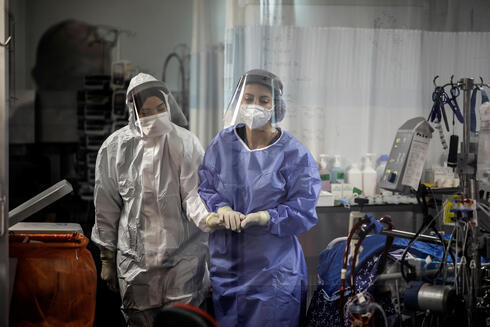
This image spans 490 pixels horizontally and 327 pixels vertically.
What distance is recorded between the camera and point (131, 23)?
2271 mm

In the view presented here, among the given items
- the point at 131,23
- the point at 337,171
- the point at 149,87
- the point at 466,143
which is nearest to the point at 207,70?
the point at 149,87

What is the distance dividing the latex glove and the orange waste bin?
571mm

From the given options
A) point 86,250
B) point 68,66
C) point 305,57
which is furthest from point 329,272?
point 68,66

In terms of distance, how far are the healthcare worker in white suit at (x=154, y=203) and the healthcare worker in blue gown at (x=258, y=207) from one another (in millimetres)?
98

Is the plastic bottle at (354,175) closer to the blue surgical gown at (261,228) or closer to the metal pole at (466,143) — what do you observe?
the blue surgical gown at (261,228)

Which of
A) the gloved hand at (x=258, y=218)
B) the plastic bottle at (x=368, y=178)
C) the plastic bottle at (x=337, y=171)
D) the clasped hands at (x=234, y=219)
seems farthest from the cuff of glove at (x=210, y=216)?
the plastic bottle at (x=368, y=178)

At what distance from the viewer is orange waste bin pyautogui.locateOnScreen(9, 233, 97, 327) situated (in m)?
2.26

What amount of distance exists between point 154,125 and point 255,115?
0.43 meters

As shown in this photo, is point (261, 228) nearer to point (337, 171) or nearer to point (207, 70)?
point (337, 171)

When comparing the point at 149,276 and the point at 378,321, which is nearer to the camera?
the point at 378,321

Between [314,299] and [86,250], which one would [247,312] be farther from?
[86,250]

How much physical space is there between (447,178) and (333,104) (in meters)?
0.56

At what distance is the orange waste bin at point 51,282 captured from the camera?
2.26 m

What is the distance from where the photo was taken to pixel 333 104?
2.26 metres
